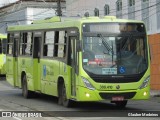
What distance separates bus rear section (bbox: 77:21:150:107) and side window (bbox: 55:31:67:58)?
1.46m

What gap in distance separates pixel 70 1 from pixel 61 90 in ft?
84.9

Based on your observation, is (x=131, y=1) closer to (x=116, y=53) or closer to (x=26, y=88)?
(x=26, y=88)

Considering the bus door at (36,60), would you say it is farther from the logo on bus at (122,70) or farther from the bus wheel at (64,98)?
the logo on bus at (122,70)

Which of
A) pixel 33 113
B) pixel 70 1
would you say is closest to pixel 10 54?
pixel 33 113

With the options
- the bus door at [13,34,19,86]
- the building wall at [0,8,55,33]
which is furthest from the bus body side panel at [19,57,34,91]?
the building wall at [0,8,55,33]

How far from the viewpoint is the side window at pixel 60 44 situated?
16.6 m

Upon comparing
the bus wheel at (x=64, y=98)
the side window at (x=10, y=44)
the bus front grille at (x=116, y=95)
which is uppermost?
the side window at (x=10, y=44)

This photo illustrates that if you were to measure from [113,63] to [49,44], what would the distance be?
12.2 ft

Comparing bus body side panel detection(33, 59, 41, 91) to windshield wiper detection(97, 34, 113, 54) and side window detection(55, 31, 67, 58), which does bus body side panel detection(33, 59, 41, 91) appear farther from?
windshield wiper detection(97, 34, 113, 54)

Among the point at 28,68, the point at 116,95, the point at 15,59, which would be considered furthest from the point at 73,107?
the point at 15,59

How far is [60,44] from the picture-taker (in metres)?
17.0

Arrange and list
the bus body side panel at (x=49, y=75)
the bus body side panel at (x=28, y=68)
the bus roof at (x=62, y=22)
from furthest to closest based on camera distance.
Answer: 1. the bus body side panel at (x=28, y=68)
2. the bus body side panel at (x=49, y=75)
3. the bus roof at (x=62, y=22)

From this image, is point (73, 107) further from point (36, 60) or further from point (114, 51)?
point (36, 60)

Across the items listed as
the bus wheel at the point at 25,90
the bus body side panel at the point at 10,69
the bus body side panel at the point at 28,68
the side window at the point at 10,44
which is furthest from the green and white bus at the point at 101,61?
the side window at the point at 10,44
